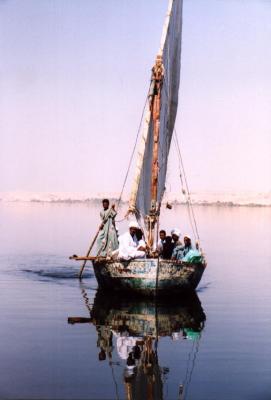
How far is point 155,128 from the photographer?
65.9 ft

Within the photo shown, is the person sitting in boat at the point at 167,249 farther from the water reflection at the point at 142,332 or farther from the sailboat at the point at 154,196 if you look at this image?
the water reflection at the point at 142,332

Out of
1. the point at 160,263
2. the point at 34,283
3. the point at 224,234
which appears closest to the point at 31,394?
the point at 160,263

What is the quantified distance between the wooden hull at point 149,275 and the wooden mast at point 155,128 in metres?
1.55

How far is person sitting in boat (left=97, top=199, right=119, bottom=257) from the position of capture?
2084 centimetres

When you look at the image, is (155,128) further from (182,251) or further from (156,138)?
(182,251)

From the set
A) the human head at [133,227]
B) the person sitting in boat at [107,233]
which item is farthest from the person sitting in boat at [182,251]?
the person sitting in boat at [107,233]

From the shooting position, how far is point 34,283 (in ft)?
73.4

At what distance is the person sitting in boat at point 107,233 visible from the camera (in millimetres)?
20844

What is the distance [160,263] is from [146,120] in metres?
4.26

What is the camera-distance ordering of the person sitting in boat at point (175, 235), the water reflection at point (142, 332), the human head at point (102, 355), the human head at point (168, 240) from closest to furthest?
the water reflection at point (142, 332), the human head at point (102, 355), the human head at point (168, 240), the person sitting in boat at point (175, 235)

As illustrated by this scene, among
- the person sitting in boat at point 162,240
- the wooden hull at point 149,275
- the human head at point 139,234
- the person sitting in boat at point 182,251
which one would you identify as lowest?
the wooden hull at point 149,275

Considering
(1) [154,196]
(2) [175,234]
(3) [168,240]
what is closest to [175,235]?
(2) [175,234]

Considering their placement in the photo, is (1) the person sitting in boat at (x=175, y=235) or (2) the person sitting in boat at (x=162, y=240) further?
(1) the person sitting in boat at (x=175, y=235)

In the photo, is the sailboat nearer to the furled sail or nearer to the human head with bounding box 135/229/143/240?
the furled sail
